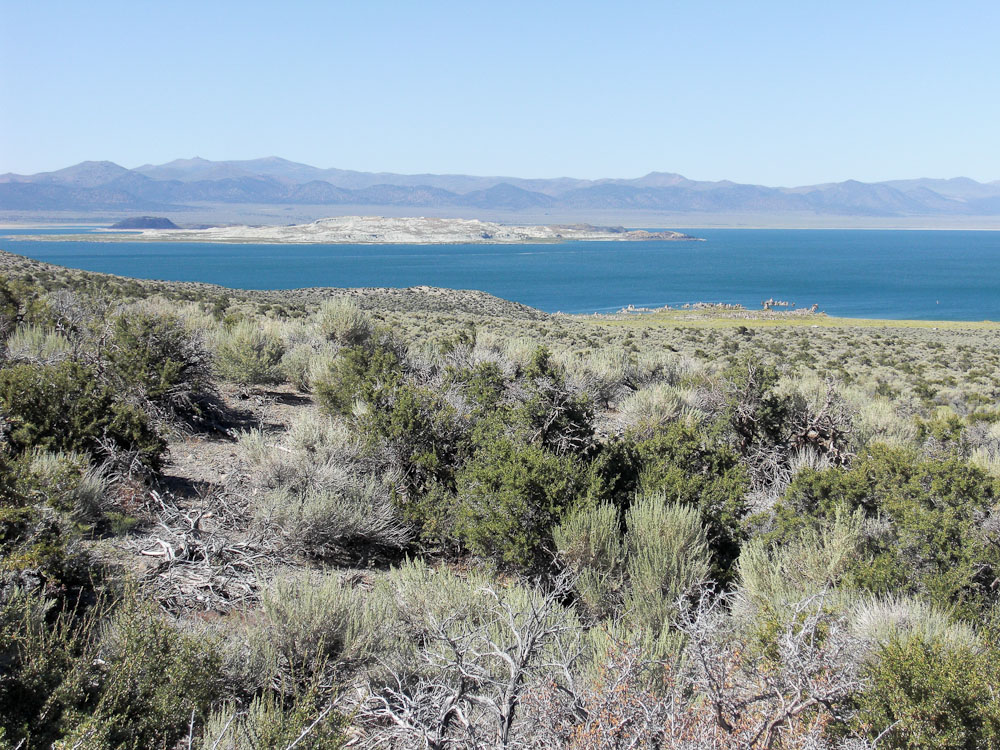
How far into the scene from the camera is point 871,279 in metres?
110

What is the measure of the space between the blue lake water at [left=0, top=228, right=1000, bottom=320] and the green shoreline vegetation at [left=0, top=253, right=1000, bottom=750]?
215 ft

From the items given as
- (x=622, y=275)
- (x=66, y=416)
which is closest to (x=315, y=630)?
(x=66, y=416)

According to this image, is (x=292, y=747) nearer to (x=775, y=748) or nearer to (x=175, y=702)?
(x=175, y=702)

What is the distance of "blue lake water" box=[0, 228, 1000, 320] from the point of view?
273 feet

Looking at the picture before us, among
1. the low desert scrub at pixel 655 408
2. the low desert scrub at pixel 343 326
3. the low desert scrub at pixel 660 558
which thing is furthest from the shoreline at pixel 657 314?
the low desert scrub at pixel 660 558

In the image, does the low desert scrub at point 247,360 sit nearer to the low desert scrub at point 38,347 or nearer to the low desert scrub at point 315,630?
the low desert scrub at point 38,347

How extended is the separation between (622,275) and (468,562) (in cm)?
11485

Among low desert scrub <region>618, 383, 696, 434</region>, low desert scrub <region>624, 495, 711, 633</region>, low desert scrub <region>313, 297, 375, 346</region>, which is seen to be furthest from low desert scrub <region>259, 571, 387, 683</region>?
low desert scrub <region>313, 297, 375, 346</region>

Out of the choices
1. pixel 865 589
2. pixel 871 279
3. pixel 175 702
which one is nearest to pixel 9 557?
pixel 175 702

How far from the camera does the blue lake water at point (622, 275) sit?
273ft

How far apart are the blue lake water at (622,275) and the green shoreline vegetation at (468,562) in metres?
65.6

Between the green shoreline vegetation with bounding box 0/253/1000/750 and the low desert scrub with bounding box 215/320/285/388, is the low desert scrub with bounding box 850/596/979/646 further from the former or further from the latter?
the low desert scrub with bounding box 215/320/285/388

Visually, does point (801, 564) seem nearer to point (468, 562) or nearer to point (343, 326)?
point (468, 562)

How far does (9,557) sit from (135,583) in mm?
755
